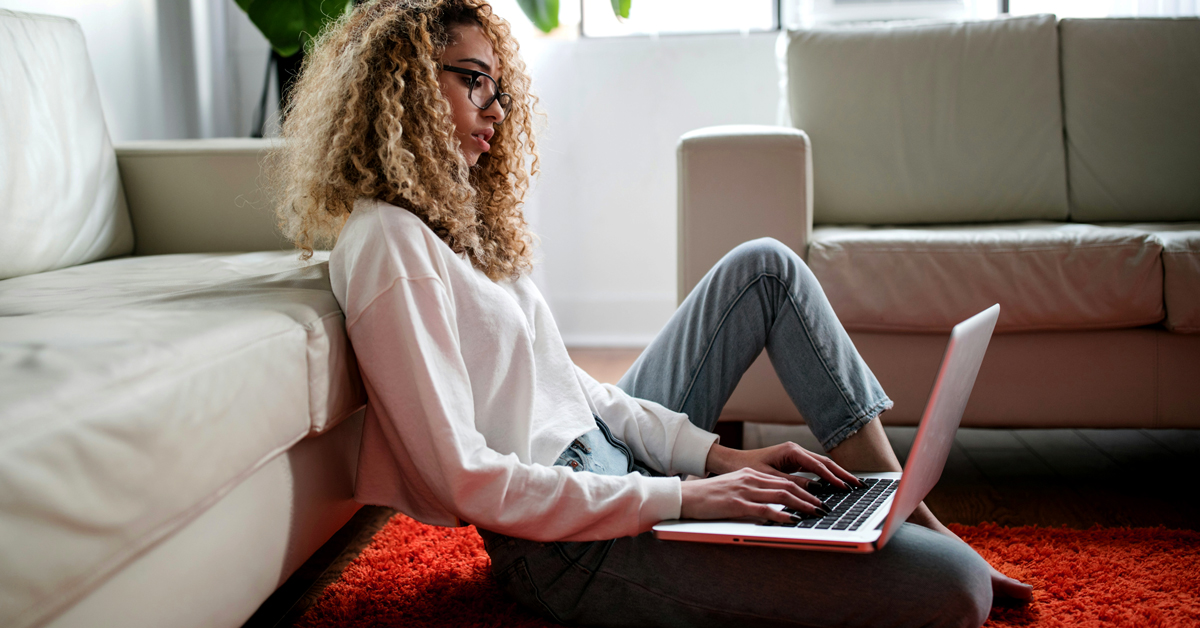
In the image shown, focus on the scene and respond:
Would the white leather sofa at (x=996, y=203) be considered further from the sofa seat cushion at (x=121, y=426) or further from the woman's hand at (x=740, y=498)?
the sofa seat cushion at (x=121, y=426)

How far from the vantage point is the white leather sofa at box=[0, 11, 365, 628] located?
475 mm

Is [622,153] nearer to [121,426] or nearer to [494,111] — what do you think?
[494,111]

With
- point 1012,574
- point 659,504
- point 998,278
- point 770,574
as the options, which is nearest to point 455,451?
point 659,504

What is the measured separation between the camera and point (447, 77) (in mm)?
952

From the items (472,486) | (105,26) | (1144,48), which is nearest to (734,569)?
(472,486)

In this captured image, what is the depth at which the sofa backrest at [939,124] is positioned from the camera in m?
1.97

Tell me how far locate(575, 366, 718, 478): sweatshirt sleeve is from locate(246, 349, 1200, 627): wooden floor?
451mm

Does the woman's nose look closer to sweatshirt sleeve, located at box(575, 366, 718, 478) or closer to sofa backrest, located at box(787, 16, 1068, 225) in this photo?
sweatshirt sleeve, located at box(575, 366, 718, 478)

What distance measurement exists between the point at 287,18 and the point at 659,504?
1.91 metres

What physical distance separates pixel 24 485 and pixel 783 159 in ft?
4.39

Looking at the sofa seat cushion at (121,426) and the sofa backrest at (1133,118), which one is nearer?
the sofa seat cushion at (121,426)

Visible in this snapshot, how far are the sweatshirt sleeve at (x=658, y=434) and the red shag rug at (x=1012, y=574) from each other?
0.24 metres

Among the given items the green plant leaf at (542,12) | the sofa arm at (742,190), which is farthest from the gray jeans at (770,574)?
the green plant leaf at (542,12)

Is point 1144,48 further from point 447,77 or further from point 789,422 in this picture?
point 447,77
